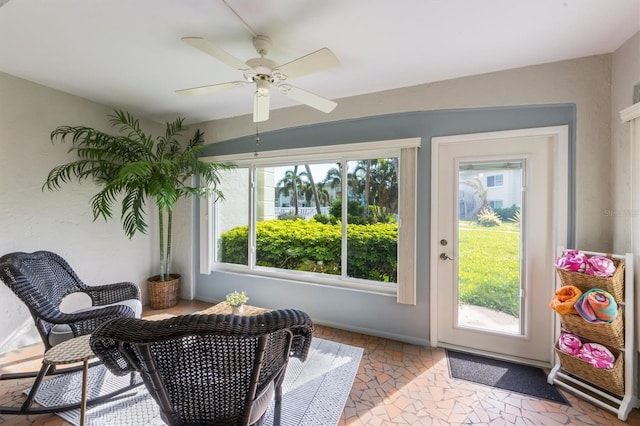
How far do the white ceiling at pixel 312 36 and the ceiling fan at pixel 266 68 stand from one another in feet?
0.88

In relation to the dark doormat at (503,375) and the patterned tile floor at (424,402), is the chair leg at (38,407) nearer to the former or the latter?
the patterned tile floor at (424,402)

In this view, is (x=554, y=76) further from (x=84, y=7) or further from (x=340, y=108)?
(x=84, y=7)

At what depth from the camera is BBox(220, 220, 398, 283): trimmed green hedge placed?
2.76m

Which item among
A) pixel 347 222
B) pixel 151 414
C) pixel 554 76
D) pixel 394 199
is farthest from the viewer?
pixel 347 222

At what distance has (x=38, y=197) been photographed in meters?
2.49

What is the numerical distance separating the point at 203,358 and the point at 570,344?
7.68 feet

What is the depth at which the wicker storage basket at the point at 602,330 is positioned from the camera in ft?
5.48

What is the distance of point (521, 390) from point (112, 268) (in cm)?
409

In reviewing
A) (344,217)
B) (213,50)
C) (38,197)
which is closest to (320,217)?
(344,217)

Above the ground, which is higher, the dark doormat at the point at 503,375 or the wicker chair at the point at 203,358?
the wicker chair at the point at 203,358

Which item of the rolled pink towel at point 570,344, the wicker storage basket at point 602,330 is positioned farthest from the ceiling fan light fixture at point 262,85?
the rolled pink towel at point 570,344

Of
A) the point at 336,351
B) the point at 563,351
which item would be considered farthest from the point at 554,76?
the point at 336,351

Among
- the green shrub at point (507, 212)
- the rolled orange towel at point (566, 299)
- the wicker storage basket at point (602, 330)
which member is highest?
the green shrub at point (507, 212)

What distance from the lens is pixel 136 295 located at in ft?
7.59
